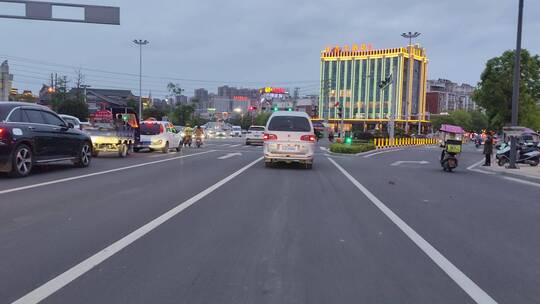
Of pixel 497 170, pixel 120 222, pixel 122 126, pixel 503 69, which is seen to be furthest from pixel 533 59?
pixel 120 222

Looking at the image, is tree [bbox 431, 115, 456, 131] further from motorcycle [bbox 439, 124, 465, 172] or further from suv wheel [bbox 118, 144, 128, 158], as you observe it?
suv wheel [bbox 118, 144, 128, 158]

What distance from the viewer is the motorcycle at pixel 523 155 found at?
21516 millimetres

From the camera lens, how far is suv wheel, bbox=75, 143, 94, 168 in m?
15.0

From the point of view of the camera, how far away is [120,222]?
7398mm

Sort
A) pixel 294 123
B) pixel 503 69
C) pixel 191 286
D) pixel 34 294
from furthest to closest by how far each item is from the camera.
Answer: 1. pixel 503 69
2. pixel 294 123
3. pixel 191 286
4. pixel 34 294

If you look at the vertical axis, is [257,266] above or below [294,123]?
below

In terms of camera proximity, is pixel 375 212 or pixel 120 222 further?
pixel 375 212

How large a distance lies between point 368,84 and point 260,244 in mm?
132231

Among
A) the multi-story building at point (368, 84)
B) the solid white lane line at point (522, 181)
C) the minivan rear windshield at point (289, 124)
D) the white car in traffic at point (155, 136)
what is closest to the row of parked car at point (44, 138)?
the white car in traffic at point (155, 136)

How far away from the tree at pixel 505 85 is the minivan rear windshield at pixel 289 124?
30366mm

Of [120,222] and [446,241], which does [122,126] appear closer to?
[120,222]

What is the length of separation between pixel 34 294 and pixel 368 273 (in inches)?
126

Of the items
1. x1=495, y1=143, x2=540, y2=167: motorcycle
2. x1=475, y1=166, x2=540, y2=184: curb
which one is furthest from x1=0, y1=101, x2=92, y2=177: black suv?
x1=495, y1=143, x2=540, y2=167: motorcycle

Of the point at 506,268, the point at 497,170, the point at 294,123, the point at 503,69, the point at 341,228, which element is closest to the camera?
the point at 506,268
